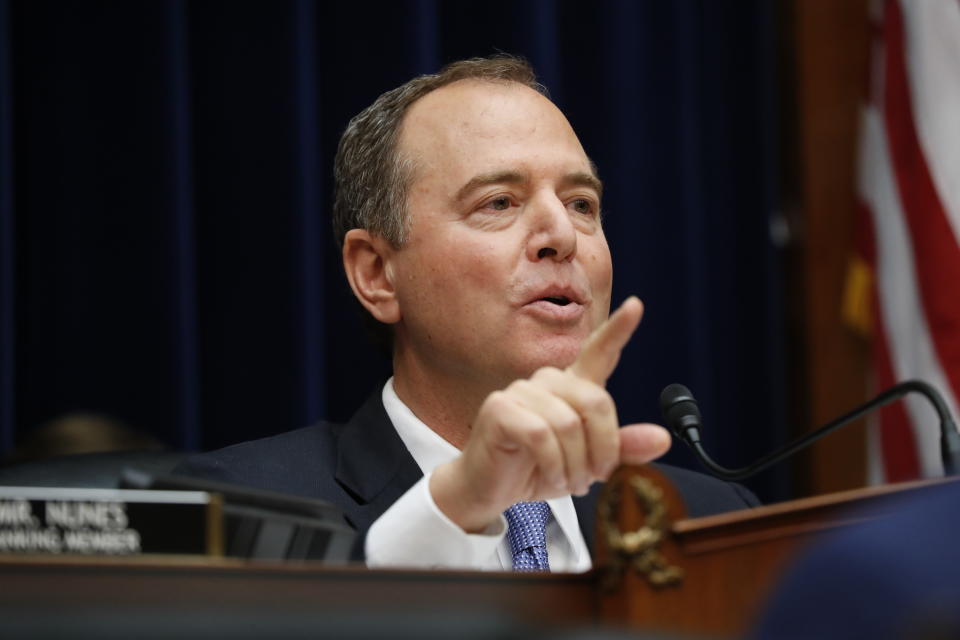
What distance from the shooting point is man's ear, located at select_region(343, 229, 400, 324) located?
2.01 metres

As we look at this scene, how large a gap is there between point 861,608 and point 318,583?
0.46m

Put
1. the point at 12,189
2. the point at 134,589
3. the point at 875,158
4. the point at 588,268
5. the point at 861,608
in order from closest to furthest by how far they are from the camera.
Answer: the point at 861,608 → the point at 134,589 → the point at 588,268 → the point at 12,189 → the point at 875,158

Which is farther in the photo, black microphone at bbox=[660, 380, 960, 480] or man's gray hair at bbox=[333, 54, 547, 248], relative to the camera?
man's gray hair at bbox=[333, 54, 547, 248]

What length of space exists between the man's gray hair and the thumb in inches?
32.2

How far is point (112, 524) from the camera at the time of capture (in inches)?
34.5

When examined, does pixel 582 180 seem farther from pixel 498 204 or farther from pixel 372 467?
pixel 372 467

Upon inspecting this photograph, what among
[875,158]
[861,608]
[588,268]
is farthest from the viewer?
[875,158]

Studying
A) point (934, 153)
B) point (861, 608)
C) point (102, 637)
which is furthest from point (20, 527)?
point (934, 153)

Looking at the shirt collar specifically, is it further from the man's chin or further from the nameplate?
the nameplate

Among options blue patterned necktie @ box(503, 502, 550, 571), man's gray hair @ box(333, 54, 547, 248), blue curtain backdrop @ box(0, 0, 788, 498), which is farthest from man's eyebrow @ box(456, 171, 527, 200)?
blue curtain backdrop @ box(0, 0, 788, 498)

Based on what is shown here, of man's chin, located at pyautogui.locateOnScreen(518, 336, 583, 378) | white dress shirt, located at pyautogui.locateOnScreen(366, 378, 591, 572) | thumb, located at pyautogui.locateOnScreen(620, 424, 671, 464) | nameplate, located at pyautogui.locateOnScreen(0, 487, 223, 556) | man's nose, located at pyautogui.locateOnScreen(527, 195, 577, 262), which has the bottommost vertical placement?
white dress shirt, located at pyautogui.locateOnScreen(366, 378, 591, 572)

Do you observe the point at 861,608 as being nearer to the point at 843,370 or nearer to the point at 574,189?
the point at 574,189

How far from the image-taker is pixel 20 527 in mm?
886

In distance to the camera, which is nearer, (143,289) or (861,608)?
(861,608)
